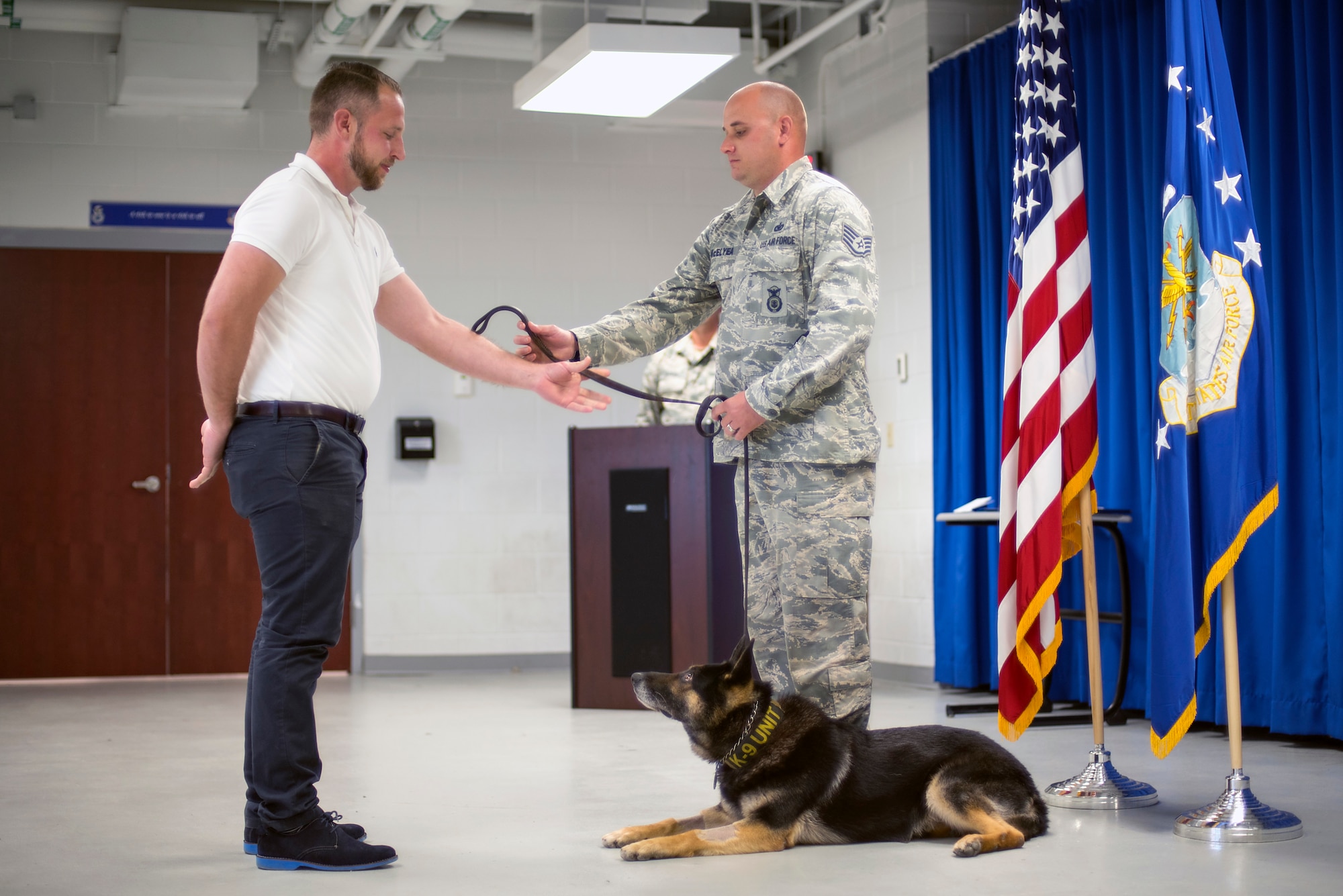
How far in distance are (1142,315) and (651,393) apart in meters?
2.08

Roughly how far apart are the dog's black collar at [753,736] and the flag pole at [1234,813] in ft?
3.46

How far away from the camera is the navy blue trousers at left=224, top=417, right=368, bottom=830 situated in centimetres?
260

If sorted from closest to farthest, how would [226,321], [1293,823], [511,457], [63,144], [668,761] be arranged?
1. [226,321]
2. [1293,823]
3. [668,761]
4. [63,144]
5. [511,457]

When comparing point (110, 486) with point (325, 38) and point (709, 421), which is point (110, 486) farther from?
point (709, 421)

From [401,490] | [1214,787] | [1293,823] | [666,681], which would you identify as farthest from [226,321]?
[401,490]

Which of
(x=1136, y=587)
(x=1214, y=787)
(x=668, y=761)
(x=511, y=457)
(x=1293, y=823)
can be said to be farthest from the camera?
(x=511, y=457)

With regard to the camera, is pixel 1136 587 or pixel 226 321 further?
pixel 1136 587

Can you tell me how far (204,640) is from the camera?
23.1 ft

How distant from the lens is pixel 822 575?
9.44 feet

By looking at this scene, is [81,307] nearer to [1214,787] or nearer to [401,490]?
[401,490]

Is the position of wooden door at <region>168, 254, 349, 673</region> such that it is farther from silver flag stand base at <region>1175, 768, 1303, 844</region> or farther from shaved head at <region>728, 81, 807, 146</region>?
silver flag stand base at <region>1175, 768, 1303, 844</region>

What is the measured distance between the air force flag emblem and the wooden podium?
94.1 inches

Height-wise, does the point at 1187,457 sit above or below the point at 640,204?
below

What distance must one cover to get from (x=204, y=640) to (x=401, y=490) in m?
1.33
